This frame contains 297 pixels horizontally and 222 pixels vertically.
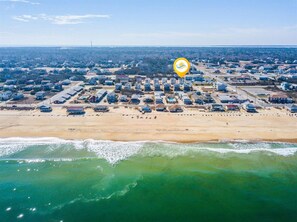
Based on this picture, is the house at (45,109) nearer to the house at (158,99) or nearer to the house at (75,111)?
the house at (75,111)

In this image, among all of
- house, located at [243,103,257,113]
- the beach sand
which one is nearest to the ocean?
the beach sand

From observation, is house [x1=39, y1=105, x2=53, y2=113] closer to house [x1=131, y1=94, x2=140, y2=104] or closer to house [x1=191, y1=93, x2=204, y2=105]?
house [x1=131, y1=94, x2=140, y2=104]

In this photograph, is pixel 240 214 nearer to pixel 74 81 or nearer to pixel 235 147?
pixel 235 147

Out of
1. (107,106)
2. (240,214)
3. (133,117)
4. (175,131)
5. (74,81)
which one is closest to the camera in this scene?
(240,214)

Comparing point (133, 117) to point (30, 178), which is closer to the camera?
point (30, 178)

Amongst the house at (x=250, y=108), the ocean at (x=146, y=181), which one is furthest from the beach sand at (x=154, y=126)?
the ocean at (x=146, y=181)

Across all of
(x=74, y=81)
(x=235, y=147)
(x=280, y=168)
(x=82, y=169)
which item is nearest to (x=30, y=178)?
(x=82, y=169)
